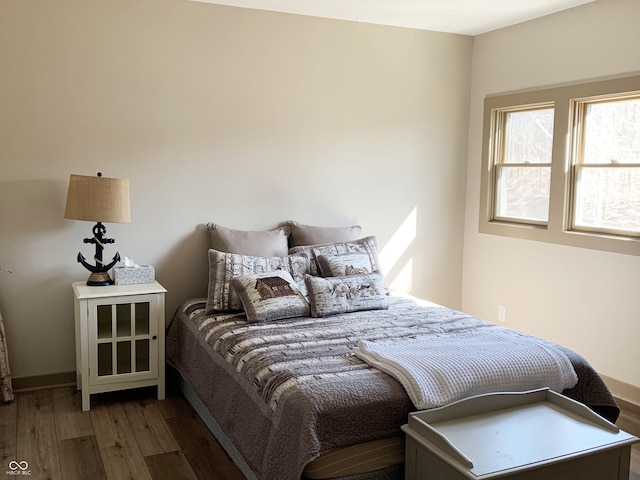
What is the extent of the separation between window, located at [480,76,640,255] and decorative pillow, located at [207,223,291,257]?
5.61 feet

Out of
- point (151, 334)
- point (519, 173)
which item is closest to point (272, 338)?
point (151, 334)

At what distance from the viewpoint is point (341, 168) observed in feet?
14.9

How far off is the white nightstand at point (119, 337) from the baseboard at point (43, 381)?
180 millimetres

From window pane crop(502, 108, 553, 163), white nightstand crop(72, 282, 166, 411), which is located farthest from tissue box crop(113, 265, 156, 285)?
window pane crop(502, 108, 553, 163)

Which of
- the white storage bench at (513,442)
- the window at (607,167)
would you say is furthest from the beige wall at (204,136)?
the white storage bench at (513,442)

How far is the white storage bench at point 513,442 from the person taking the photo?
220cm

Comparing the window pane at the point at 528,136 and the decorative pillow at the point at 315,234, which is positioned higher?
the window pane at the point at 528,136

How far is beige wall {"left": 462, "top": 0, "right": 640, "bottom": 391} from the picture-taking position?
12.5ft

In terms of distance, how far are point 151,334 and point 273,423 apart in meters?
1.40

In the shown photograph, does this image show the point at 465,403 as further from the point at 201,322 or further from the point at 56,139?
the point at 56,139

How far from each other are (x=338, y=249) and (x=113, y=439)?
5.81 feet

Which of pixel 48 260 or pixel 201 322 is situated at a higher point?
pixel 48 260

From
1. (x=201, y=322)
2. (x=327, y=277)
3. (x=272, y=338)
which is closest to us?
(x=272, y=338)

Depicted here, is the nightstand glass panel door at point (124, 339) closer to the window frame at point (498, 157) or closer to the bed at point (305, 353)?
the bed at point (305, 353)
